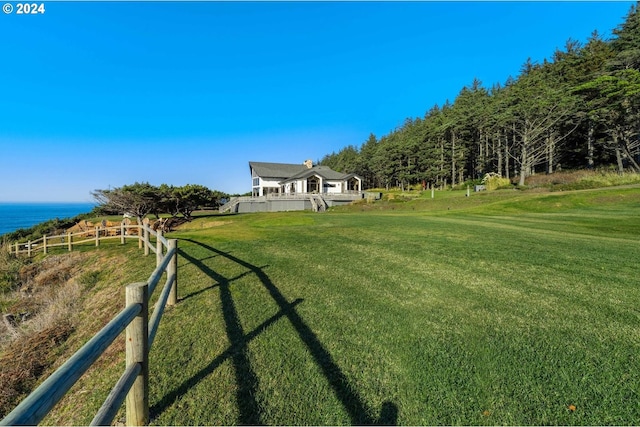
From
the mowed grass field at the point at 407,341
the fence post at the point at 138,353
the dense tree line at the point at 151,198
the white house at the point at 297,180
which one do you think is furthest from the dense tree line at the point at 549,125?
the fence post at the point at 138,353

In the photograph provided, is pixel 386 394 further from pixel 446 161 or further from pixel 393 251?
pixel 446 161

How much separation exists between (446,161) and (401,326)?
192ft

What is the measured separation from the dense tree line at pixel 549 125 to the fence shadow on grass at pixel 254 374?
135ft

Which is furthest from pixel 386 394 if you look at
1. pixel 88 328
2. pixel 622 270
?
pixel 622 270

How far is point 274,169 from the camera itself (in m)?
54.7

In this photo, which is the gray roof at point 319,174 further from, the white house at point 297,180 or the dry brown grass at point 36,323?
the dry brown grass at point 36,323

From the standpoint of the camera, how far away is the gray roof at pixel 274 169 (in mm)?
52250

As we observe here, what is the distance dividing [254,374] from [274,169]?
5257 centimetres

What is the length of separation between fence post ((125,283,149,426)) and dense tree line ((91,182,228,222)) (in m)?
30.6

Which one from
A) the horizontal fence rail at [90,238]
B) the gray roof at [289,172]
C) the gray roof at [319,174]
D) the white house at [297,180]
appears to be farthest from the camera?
the gray roof at [289,172]

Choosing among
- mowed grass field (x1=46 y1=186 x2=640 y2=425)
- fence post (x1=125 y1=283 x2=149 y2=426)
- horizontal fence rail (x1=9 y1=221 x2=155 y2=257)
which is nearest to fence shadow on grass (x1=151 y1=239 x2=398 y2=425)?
mowed grass field (x1=46 y1=186 x2=640 y2=425)

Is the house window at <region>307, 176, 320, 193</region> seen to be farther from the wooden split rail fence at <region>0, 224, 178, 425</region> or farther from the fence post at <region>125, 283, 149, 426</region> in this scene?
the fence post at <region>125, 283, 149, 426</region>

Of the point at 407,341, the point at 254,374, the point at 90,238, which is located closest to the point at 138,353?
the point at 254,374

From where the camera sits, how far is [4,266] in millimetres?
14305
